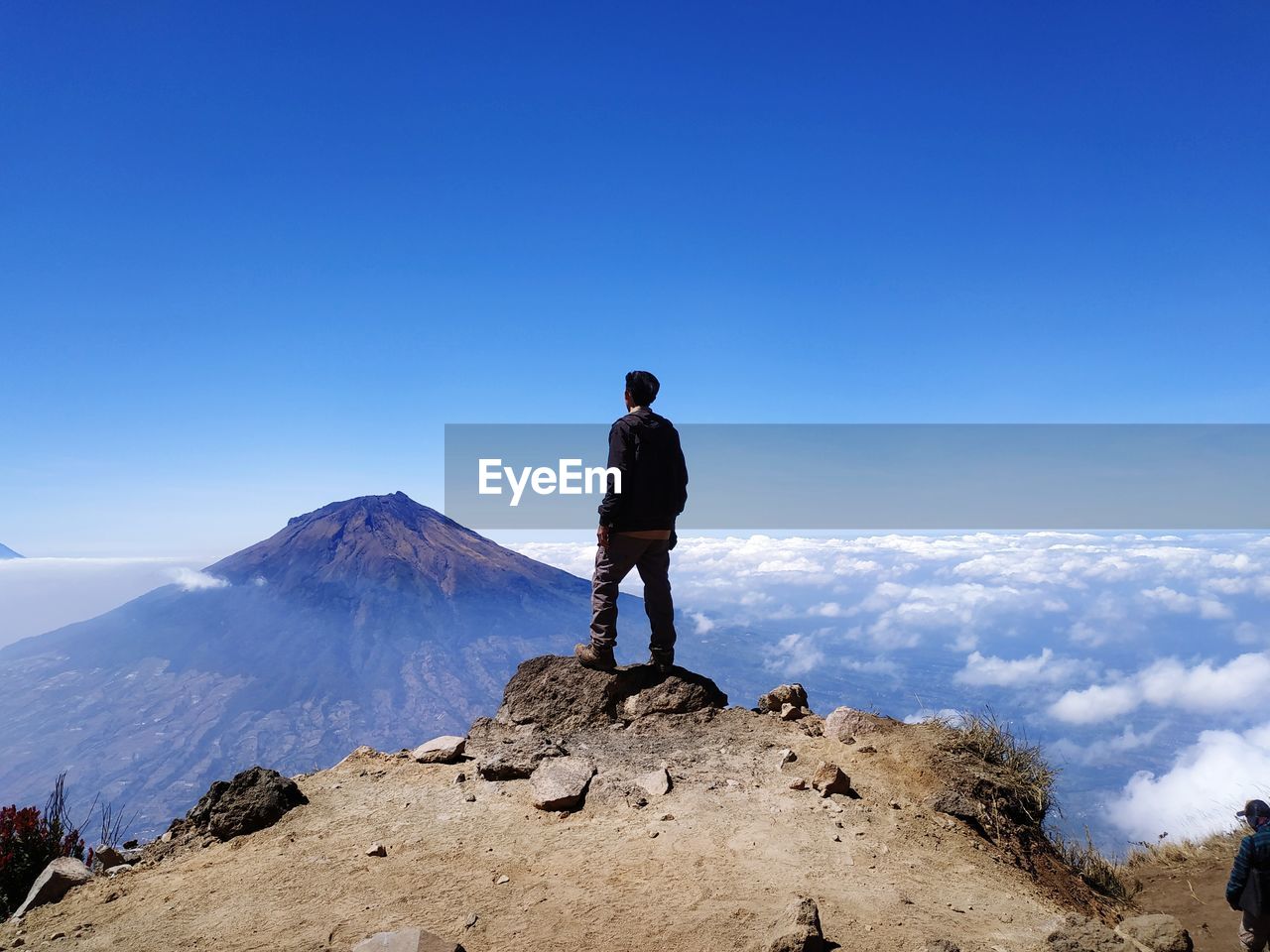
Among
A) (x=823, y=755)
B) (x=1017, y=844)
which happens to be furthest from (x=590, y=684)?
(x=1017, y=844)

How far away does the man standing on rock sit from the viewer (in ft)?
25.4

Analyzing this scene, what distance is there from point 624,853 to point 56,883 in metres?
4.42

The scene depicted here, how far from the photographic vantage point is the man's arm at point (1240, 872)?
6965 millimetres

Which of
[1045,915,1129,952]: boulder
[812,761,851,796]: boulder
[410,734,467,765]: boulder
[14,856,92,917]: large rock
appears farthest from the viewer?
[410,734,467,765]: boulder

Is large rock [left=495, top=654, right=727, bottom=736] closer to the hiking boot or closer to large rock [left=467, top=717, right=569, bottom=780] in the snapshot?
the hiking boot

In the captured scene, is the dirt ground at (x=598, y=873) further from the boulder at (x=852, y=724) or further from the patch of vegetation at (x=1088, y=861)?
the patch of vegetation at (x=1088, y=861)

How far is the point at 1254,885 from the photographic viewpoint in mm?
6898

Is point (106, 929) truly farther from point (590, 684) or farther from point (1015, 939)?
point (1015, 939)

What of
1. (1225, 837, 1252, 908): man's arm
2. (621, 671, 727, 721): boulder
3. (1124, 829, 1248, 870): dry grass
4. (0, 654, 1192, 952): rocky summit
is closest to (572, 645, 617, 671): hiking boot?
(0, 654, 1192, 952): rocky summit

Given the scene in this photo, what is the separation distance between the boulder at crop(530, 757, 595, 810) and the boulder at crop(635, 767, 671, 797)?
1.58ft

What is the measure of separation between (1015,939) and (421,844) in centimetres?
416

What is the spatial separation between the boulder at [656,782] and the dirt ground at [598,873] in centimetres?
10

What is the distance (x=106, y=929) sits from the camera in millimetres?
4645

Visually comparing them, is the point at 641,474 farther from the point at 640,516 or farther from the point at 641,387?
the point at 641,387
